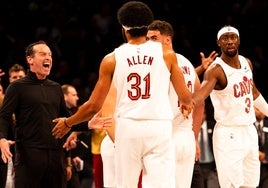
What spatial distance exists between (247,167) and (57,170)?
6.27 feet

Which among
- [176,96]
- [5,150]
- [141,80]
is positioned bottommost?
[5,150]

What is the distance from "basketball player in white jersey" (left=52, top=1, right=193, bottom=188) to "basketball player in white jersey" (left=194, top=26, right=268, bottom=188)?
161 centimetres

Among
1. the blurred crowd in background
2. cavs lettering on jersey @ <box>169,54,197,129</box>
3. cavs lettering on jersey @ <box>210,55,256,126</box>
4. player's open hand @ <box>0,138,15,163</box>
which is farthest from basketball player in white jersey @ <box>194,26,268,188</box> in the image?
the blurred crowd in background

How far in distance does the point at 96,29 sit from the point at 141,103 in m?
7.51

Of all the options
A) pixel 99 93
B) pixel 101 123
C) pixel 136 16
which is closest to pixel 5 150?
pixel 101 123

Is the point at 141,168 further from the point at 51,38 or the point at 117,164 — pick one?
the point at 51,38

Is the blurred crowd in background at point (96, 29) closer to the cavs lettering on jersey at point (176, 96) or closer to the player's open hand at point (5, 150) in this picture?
the cavs lettering on jersey at point (176, 96)

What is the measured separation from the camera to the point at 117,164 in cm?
615

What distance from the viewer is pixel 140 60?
19.8 ft

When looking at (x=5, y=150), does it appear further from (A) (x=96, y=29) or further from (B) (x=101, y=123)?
(A) (x=96, y=29)

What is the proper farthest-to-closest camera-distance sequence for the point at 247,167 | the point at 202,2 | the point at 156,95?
the point at 202,2
the point at 247,167
the point at 156,95

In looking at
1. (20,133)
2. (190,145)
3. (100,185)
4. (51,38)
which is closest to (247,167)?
(190,145)

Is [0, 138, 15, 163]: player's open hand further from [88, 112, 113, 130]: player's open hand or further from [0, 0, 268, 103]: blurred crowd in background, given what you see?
[0, 0, 268, 103]: blurred crowd in background

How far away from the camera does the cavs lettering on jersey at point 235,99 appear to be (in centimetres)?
770
